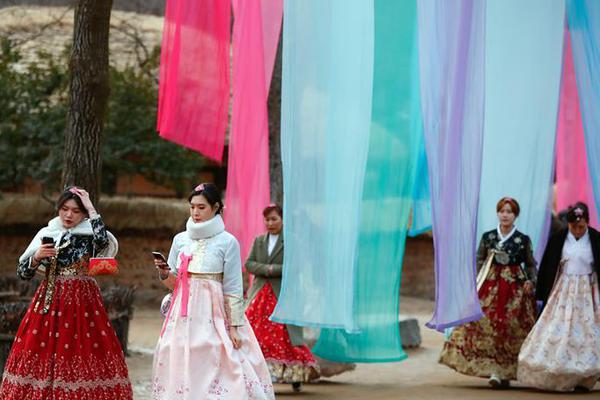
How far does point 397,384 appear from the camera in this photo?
9711mm

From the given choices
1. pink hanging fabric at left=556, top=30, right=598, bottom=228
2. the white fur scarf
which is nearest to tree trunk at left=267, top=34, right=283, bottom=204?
pink hanging fabric at left=556, top=30, right=598, bottom=228

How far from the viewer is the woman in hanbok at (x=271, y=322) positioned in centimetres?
897

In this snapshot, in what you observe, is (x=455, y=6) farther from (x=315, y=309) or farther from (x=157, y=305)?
(x=157, y=305)

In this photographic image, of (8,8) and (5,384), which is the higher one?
(8,8)

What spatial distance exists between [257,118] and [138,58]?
836 centimetres

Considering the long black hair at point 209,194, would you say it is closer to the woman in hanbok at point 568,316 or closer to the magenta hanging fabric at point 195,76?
the magenta hanging fabric at point 195,76

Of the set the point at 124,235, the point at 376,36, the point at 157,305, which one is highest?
the point at 376,36

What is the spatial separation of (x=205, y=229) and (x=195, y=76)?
252 centimetres

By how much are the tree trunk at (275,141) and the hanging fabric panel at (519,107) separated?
12.1ft

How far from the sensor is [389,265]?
25.9ft

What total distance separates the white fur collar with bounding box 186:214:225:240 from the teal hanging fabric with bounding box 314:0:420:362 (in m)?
1.32

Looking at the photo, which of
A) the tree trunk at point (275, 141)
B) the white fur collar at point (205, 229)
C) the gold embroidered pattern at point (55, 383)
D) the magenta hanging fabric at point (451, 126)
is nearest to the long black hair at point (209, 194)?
the white fur collar at point (205, 229)

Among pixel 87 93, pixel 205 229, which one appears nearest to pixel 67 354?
pixel 205 229

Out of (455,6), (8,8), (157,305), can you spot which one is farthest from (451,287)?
(8,8)
